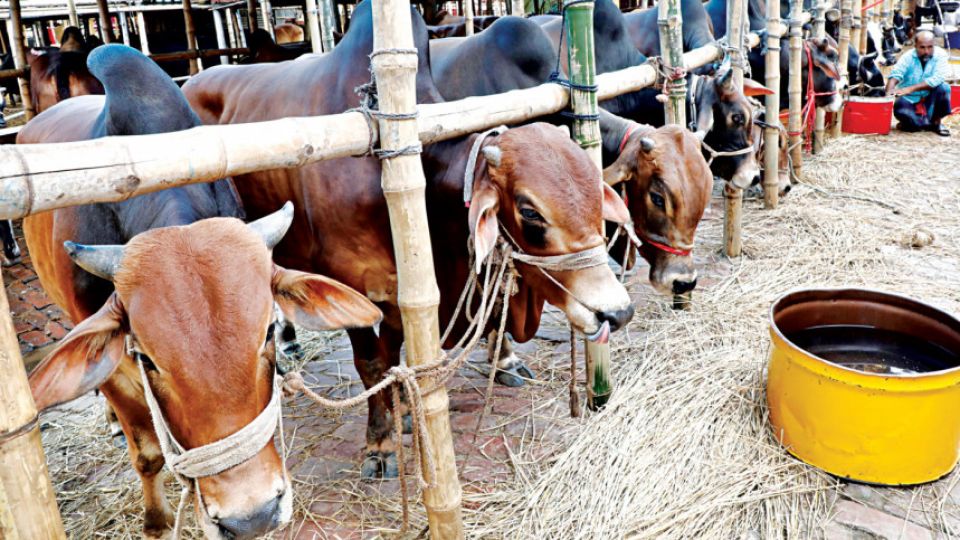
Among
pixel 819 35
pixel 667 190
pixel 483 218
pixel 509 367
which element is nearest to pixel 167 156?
pixel 483 218

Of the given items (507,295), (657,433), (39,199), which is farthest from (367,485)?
(39,199)

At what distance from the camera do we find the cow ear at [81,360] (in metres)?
1.65

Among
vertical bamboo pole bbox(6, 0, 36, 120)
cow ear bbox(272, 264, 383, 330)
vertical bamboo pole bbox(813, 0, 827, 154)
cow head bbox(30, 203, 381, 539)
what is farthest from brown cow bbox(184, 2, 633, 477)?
vertical bamboo pole bbox(813, 0, 827, 154)

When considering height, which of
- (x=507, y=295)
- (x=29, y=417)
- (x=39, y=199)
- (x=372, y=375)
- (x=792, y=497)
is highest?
(x=39, y=199)

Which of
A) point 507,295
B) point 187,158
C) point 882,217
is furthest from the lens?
point 882,217

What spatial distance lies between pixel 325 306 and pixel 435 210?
1071 mm

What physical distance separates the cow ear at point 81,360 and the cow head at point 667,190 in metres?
2.63

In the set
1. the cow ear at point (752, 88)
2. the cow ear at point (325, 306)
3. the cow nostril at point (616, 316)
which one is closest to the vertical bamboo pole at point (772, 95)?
the cow ear at point (752, 88)

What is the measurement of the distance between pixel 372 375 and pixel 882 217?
17.4 ft

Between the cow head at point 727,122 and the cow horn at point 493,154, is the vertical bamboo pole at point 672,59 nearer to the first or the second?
the cow head at point 727,122

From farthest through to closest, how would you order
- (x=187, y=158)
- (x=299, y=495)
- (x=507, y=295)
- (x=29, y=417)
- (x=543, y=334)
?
(x=543, y=334)
(x=299, y=495)
(x=507, y=295)
(x=187, y=158)
(x=29, y=417)

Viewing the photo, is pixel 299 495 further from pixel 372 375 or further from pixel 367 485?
pixel 372 375

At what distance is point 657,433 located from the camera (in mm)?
3236

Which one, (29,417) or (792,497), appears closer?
(29,417)
